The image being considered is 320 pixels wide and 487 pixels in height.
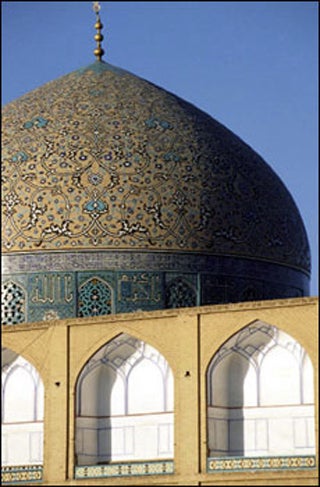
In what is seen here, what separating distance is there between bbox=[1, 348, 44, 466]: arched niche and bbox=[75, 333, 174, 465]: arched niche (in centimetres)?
52

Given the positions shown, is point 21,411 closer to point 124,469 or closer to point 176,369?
point 124,469

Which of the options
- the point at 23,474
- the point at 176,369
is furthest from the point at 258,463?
the point at 23,474

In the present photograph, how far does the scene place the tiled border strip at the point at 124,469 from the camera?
16.8 m

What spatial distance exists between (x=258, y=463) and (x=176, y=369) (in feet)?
4.24

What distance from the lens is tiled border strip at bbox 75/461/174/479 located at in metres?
16.8

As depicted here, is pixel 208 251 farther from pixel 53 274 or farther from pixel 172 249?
pixel 53 274

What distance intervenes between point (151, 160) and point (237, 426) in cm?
348

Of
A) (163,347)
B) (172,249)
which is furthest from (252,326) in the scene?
(172,249)

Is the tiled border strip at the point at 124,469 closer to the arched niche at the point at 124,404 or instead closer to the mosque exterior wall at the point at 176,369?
the mosque exterior wall at the point at 176,369

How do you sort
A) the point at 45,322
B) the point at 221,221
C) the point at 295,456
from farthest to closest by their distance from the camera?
the point at 221,221 < the point at 45,322 < the point at 295,456

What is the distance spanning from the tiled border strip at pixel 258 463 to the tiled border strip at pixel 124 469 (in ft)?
1.61

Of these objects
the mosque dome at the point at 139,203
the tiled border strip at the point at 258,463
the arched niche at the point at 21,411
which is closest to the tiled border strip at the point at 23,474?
the arched niche at the point at 21,411

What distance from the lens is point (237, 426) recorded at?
16953 millimetres

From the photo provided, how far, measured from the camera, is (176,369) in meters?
17.0
